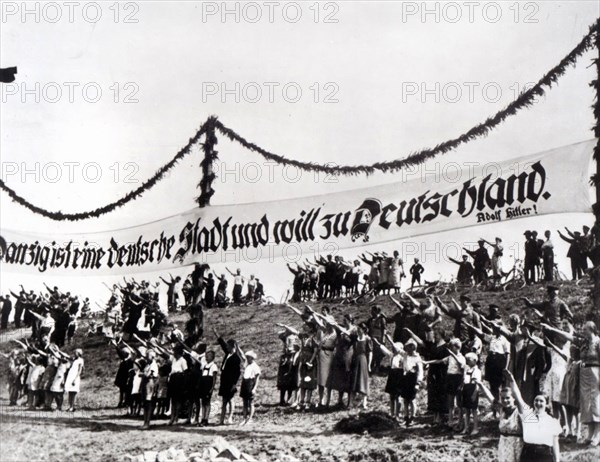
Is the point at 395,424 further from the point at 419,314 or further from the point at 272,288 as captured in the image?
the point at 272,288

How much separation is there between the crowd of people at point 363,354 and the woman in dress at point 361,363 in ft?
0.04

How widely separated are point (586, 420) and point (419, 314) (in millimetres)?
2054

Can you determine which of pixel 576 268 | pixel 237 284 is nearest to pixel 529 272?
pixel 576 268

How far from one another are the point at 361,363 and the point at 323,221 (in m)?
1.78

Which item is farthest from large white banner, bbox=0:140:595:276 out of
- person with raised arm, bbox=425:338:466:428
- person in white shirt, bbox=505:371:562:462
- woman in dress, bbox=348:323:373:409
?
person in white shirt, bbox=505:371:562:462

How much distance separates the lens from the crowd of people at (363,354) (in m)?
8.52

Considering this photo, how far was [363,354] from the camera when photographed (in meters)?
9.45

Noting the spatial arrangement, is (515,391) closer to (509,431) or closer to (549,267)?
(509,431)

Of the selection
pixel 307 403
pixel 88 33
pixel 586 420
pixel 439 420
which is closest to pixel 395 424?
pixel 439 420

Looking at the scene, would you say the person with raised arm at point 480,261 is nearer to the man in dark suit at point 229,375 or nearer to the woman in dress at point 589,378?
the woman in dress at point 589,378

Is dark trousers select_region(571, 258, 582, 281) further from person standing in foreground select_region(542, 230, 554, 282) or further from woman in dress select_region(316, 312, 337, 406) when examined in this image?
woman in dress select_region(316, 312, 337, 406)

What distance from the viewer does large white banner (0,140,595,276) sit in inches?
356

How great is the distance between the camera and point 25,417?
10.9 metres

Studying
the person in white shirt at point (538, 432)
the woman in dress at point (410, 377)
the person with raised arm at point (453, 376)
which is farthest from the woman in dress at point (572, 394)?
the woman in dress at point (410, 377)
